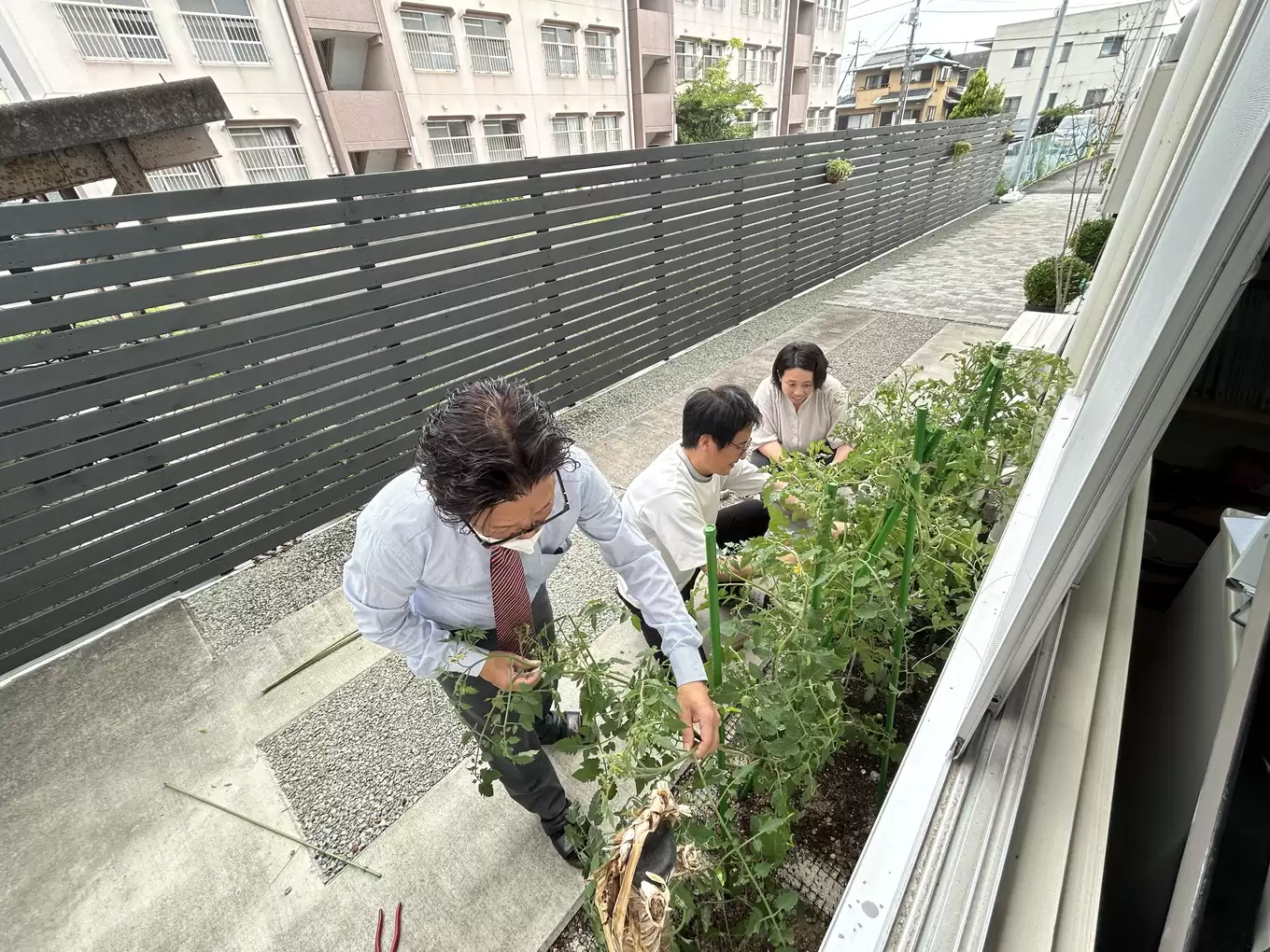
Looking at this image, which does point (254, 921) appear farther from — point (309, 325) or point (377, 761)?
point (309, 325)

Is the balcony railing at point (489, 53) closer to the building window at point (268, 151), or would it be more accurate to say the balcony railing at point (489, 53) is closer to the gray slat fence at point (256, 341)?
the building window at point (268, 151)

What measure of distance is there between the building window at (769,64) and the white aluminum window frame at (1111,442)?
27.8m

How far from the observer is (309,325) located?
305 cm

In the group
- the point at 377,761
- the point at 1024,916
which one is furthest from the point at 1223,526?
the point at 377,761

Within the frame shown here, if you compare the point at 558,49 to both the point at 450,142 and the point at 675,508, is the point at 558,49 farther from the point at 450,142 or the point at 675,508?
the point at 675,508

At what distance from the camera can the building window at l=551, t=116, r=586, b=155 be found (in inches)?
627

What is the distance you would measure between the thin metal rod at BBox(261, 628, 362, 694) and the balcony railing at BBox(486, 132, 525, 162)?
1540 centimetres

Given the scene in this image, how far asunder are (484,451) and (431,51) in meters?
16.0

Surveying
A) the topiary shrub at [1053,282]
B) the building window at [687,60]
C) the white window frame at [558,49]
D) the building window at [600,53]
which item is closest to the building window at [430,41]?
the white window frame at [558,49]

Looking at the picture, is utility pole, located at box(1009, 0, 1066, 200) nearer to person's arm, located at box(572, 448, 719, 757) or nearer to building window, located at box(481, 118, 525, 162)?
building window, located at box(481, 118, 525, 162)

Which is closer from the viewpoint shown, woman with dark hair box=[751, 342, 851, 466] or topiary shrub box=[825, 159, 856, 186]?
woman with dark hair box=[751, 342, 851, 466]

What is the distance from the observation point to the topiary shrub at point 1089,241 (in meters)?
5.06

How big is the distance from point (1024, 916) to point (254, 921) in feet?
6.74

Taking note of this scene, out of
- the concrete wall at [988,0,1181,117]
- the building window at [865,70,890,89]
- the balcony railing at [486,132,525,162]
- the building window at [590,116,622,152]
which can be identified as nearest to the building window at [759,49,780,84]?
the concrete wall at [988,0,1181,117]
